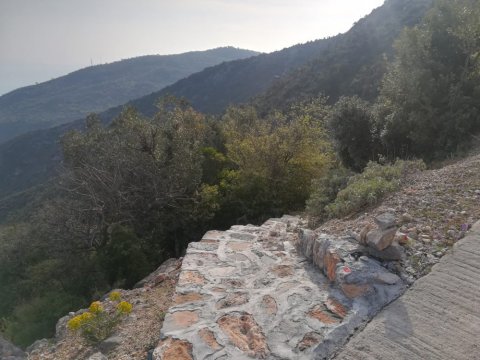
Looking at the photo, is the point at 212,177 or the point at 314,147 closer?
the point at 314,147

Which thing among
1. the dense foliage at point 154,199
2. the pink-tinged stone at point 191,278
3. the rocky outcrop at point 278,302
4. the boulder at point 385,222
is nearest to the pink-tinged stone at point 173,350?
the rocky outcrop at point 278,302

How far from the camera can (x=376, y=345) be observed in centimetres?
313

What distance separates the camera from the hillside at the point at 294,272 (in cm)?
369

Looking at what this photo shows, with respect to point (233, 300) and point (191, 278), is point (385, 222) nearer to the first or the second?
point (233, 300)

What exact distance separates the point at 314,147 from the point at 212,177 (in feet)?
13.3

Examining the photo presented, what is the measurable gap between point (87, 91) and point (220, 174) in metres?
137

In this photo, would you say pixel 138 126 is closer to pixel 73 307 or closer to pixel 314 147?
pixel 314 147

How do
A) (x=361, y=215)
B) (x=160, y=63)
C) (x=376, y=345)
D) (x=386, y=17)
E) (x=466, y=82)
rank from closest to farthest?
(x=376, y=345), (x=361, y=215), (x=466, y=82), (x=386, y=17), (x=160, y=63)

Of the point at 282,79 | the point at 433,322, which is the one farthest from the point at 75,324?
the point at 282,79

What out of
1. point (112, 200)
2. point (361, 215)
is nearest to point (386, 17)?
point (112, 200)

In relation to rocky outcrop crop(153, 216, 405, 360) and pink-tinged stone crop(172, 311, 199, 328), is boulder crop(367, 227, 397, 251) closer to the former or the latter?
rocky outcrop crop(153, 216, 405, 360)

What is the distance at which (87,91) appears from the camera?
453ft

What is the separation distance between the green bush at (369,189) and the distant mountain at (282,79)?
13298mm

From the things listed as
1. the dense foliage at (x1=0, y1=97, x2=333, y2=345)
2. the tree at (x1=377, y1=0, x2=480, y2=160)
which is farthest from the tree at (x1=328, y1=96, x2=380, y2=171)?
the dense foliage at (x1=0, y1=97, x2=333, y2=345)
